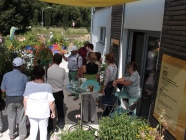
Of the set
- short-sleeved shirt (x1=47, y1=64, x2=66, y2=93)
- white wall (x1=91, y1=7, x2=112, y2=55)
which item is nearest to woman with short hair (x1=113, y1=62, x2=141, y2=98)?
short-sleeved shirt (x1=47, y1=64, x2=66, y2=93)

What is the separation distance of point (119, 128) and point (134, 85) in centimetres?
152

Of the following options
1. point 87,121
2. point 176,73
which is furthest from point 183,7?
point 87,121

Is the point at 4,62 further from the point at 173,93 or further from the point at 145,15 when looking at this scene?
the point at 173,93

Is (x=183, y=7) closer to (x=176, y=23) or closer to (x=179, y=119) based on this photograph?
(x=176, y=23)

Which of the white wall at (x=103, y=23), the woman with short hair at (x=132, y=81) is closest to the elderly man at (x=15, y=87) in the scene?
the woman with short hair at (x=132, y=81)

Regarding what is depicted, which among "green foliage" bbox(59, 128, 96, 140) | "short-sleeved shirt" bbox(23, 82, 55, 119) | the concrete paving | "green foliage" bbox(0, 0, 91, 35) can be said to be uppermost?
"green foliage" bbox(0, 0, 91, 35)

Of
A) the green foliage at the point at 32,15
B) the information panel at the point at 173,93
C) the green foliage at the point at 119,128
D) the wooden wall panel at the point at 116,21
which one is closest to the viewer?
the green foliage at the point at 119,128

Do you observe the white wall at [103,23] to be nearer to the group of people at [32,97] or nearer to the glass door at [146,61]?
the glass door at [146,61]

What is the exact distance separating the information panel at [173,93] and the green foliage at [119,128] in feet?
2.02

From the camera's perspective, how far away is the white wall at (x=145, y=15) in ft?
14.5

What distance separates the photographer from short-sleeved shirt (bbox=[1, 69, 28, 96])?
12.9ft

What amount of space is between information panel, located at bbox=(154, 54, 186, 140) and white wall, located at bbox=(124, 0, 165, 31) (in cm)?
86

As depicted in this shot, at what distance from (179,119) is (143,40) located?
9.09 feet

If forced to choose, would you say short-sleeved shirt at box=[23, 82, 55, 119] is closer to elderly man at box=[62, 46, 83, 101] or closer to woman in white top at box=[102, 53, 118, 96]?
woman in white top at box=[102, 53, 118, 96]
